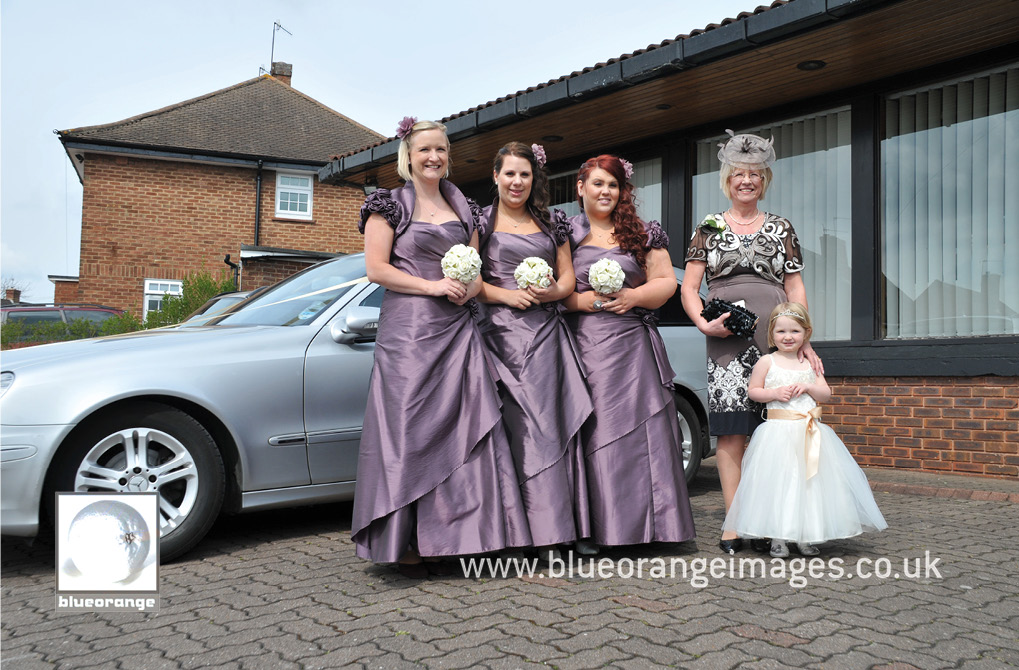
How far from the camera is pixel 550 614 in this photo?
10.4 ft

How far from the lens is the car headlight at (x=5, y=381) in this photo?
3814mm

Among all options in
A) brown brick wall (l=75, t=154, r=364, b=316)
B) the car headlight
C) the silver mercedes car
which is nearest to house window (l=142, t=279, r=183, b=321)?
brown brick wall (l=75, t=154, r=364, b=316)

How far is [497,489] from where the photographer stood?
3.77 metres

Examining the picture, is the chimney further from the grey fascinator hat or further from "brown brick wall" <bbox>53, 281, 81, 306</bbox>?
the grey fascinator hat

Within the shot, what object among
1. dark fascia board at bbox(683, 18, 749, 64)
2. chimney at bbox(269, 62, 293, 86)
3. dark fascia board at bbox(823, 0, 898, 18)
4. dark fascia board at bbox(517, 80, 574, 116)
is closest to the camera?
dark fascia board at bbox(823, 0, 898, 18)

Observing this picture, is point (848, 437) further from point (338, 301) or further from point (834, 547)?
point (338, 301)

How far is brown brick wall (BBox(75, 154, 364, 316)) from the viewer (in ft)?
65.7

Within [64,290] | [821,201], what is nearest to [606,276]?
[821,201]

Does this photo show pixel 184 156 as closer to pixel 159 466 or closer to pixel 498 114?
pixel 498 114

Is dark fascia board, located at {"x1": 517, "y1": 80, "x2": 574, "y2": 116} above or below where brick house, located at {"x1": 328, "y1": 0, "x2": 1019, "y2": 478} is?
above

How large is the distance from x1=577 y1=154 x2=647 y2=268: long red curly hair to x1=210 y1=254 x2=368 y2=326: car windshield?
1633 mm

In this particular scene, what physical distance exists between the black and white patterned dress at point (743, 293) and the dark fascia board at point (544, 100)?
470 centimetres

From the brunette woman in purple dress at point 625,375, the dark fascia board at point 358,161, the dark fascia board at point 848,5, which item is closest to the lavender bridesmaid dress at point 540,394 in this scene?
the brunette woman in purple dress at point 625,375

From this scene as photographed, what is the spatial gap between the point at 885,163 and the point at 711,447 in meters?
3.56
